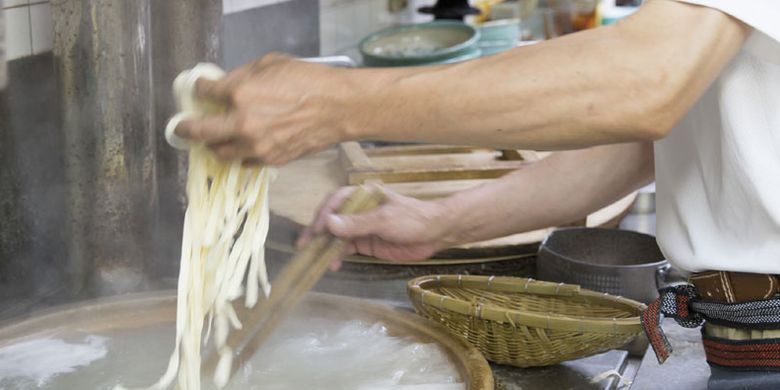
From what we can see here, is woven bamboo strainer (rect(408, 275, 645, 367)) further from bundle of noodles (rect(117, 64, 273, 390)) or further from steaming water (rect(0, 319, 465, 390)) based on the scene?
bundle of noodles (rect(117, 64, 273, 390))

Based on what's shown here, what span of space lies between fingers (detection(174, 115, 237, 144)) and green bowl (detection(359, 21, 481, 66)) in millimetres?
3039

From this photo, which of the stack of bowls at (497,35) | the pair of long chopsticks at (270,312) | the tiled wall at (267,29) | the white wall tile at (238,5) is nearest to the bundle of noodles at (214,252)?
the pair of long chopsticks at (270,312)

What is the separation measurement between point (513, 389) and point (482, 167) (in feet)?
4.52

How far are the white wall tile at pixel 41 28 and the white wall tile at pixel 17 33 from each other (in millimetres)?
16

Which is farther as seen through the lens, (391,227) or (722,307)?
(391,227)

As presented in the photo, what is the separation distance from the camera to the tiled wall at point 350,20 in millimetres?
5422

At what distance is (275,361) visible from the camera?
222 centimetres

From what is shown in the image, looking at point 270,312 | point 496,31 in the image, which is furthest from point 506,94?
point 496,31

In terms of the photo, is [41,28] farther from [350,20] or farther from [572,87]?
[350,20]

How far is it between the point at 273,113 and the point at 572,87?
0.50 meters

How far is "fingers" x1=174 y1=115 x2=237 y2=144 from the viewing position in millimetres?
1658

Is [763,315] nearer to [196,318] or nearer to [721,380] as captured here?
[721,380]

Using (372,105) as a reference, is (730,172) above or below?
below

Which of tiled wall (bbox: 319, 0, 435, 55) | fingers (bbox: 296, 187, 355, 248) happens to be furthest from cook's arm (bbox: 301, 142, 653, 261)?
tiled wall (bbox: 319, 0, 435, 55)
